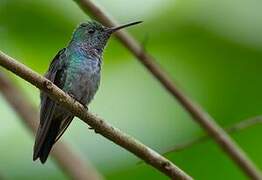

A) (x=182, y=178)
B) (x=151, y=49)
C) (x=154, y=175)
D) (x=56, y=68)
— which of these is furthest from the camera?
(x=151, y=49)

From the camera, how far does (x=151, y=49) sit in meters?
4.96

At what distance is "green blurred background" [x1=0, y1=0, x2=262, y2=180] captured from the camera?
4711mm

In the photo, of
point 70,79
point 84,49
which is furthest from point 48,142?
point 84,49

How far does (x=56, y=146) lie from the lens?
4129 mm

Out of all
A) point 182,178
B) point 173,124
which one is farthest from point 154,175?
point 182,178

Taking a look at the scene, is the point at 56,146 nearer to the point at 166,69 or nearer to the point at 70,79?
the point at 70,79

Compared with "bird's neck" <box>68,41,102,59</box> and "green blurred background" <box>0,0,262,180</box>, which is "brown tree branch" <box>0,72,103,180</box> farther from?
"bird's neck" <box>68,41,102,59</box>

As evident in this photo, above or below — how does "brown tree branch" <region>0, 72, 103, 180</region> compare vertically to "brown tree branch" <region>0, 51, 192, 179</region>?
below

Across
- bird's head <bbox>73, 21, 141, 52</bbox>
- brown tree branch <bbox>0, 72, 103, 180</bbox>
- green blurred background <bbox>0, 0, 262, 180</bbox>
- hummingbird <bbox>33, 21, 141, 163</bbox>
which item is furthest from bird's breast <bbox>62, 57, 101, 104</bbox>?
green blurred background <bbox>0, 0, 262, 180</bbox>

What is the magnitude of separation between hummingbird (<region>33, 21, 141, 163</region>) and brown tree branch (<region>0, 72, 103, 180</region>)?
35cm

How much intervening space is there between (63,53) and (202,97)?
4.21 ft

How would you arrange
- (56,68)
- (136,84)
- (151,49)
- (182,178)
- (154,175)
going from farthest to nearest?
(136,84), (151,49), (154,175), (56,68), (182,178)

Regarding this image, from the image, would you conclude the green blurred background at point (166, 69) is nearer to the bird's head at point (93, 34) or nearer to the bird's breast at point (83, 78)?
the bird's head at point (93, 34)

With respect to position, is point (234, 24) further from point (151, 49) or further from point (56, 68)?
point (56, 68)
